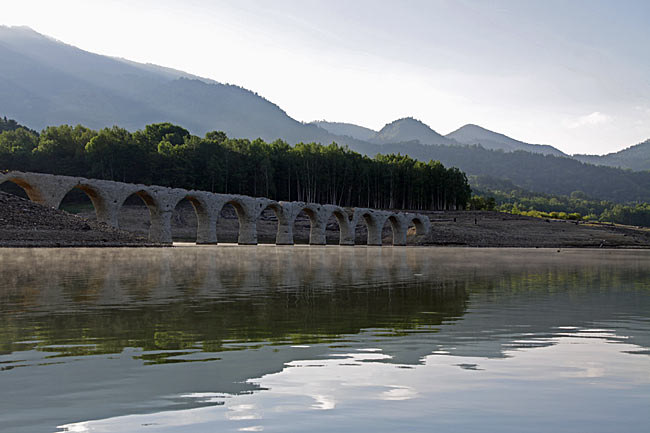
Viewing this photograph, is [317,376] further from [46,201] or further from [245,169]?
[245,169]

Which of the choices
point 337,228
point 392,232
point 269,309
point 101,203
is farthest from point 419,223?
point 269,309

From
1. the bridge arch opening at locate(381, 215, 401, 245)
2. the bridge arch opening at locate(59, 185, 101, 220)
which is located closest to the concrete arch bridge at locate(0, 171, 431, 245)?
the bridge arch opening at locate(381, 215, 401, 245)

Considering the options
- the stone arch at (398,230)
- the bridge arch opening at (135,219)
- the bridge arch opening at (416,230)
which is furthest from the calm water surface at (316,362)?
the bridge arch opening at (416,230)

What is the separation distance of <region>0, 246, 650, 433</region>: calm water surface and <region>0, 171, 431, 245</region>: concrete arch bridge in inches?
1274

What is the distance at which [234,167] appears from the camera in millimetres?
97000

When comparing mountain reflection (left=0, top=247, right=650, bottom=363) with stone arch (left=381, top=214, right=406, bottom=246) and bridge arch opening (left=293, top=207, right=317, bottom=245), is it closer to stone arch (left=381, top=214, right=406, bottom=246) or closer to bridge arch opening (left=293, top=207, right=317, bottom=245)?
bridge arch opening (left=293, top=207, right=317, bottom=245)

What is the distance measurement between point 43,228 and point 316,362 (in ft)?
113

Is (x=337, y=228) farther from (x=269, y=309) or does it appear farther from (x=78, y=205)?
(x=269, y=309)

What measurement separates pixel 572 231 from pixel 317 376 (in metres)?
77.4

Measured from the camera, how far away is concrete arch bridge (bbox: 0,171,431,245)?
4309 centimetres

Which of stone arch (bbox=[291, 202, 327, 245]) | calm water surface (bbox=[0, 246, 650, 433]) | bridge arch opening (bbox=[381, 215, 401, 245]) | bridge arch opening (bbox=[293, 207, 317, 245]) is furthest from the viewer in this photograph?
bridge arch opening (bbox=[381, 215, 401, 245])

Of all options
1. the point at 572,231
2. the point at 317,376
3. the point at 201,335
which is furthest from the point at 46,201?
the point at 572,231

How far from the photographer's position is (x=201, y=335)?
8086 mm

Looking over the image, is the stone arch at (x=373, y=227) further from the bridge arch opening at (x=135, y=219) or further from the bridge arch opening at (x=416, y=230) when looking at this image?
the bridge arch opening at (x=135, y=219)
